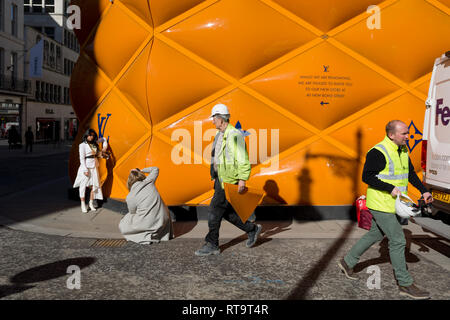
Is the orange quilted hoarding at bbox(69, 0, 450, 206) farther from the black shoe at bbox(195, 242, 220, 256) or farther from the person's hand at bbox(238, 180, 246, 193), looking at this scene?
the person's hand at bbox(238, 180, 246, 193)

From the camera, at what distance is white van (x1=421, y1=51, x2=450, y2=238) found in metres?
5.21

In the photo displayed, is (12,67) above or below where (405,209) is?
above

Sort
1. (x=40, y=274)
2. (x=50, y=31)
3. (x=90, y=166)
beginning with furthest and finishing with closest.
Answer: (x=50, y=31)
(x=90, y=166)
(x=40, y=274)

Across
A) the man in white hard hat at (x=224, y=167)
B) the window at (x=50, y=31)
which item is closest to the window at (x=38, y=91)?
the window at (x=50, y=31)

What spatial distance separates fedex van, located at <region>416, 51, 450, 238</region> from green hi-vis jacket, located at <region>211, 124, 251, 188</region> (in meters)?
2.55

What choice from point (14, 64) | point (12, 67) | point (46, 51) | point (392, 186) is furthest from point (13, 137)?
point (392, 186)

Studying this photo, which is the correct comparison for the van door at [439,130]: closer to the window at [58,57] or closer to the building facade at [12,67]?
the building facade at [12,67]

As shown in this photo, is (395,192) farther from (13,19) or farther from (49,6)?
(49,6)

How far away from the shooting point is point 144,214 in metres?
6.22

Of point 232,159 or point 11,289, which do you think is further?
point 232,159

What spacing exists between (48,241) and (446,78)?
6.23 m

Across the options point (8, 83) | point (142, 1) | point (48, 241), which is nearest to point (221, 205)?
point (48, 241)

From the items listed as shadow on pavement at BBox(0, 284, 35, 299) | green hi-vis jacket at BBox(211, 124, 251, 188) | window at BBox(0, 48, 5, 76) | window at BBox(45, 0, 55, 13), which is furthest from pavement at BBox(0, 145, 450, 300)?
window at BBox(45, 0, 55, 13)

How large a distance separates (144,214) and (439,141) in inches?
172
